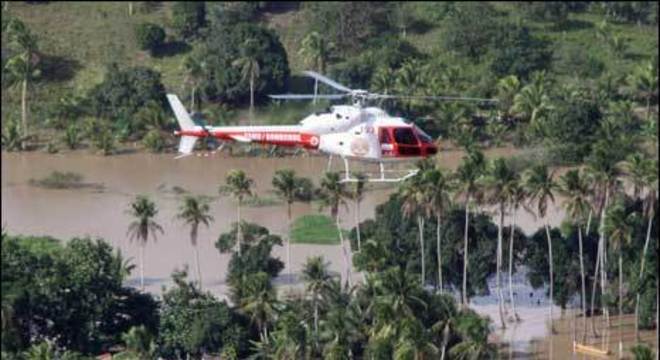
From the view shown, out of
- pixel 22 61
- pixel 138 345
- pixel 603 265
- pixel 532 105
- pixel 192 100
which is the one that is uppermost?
pixel 22 61

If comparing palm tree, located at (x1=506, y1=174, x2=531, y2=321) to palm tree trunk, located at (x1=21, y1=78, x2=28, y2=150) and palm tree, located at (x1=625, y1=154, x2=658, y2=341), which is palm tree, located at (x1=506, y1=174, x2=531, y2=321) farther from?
palm tree trunk, located at (x1=21, y1=78, x2=28, y2=150)

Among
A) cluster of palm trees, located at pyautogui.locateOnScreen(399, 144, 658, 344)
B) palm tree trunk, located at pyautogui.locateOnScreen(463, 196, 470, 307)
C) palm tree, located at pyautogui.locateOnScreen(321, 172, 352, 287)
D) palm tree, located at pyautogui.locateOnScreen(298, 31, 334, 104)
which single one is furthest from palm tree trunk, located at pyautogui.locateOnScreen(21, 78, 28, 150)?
palm tree trunk, located at pyautogui.locateOnScreen(463, 196, 470, 307)

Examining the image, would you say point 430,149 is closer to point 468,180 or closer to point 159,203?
point 468,180

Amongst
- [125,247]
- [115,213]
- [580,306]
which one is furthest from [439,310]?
[115,213]

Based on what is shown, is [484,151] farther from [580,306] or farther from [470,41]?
[580,306]

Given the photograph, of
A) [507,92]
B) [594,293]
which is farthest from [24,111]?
[594,293]

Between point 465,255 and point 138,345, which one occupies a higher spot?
point 138,345

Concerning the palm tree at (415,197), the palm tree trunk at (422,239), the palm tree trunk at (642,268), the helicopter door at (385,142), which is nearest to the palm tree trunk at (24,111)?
the palm tree trunk at (422,239)
